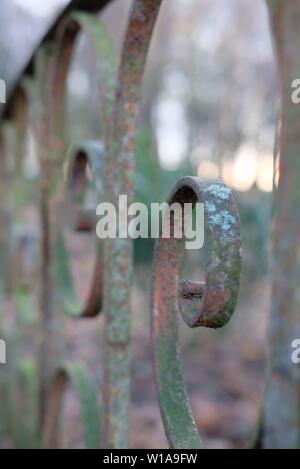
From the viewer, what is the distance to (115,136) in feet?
2.81

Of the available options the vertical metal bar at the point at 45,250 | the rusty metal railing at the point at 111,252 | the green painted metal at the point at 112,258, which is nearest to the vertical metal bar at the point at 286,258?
the rusty metal railing at the point at 111,252

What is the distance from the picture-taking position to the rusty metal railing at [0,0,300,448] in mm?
570

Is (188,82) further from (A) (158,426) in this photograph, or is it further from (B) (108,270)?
(B) (108,270)

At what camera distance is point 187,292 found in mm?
606

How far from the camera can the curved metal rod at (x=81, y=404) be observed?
1.02 metres

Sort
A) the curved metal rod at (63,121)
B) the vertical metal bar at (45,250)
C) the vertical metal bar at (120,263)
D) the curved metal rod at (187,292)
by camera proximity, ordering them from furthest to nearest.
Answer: the vertical metal bar at (45,250), the curved metal rod at (63,121), the vertical metal bar at (120,263), the curved metal rod at (187,292)

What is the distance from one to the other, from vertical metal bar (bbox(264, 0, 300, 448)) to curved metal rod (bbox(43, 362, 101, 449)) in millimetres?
290

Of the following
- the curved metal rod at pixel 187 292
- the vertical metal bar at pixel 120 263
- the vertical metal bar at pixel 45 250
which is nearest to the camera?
the curved metal rod at pixel 187 292

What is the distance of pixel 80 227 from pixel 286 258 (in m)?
0.42

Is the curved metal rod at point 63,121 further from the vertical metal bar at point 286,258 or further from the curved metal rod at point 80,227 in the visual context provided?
the vertical metal bar at point 286,258

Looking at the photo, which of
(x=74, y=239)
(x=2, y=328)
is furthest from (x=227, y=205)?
(x=74, y=239)

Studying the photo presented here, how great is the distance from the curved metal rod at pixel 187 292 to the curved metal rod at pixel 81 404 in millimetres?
338

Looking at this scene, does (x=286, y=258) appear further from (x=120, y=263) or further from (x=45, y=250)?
(x=45, y=250)

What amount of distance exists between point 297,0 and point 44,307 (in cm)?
91
